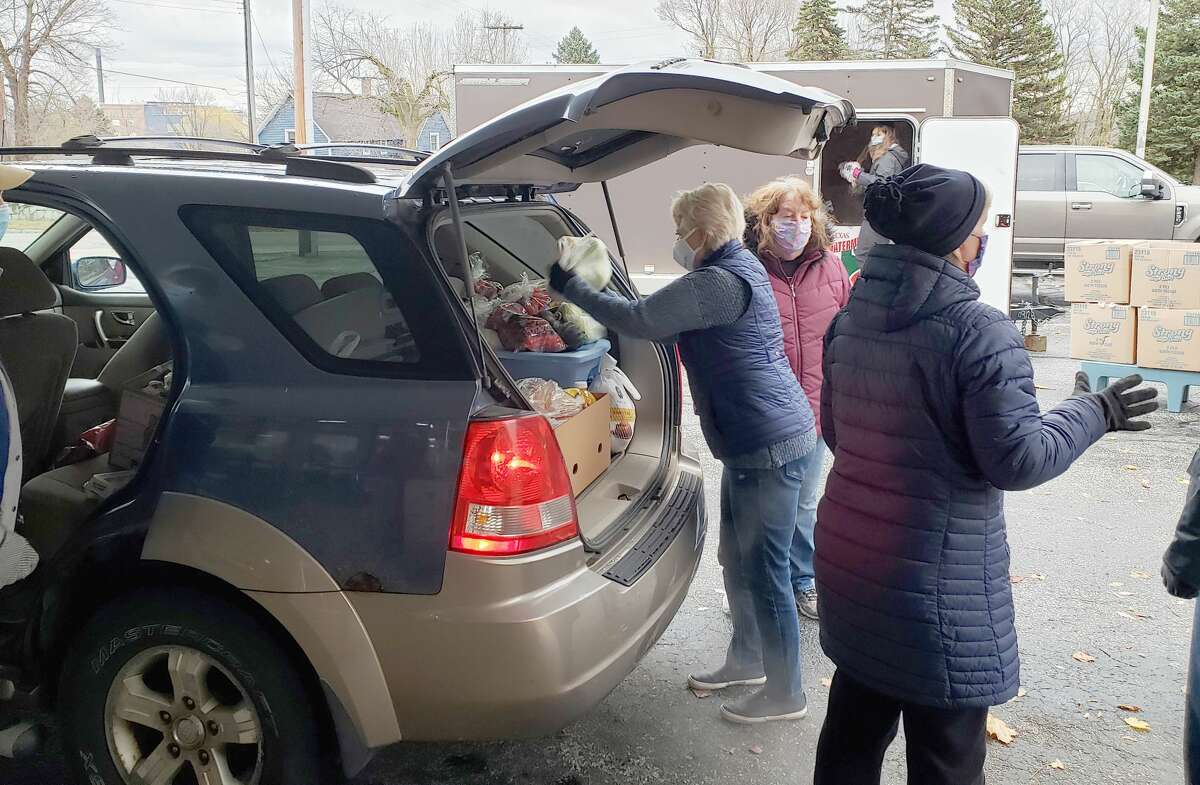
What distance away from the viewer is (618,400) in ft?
11.6

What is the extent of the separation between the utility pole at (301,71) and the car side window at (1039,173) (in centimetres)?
1219

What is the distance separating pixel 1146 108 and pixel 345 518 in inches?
1129

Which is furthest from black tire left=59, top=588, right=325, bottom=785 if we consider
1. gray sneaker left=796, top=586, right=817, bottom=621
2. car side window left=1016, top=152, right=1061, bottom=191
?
car side window left=1016, top=152, right=1061, bottom=191

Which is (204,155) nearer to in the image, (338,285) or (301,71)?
(338,285)

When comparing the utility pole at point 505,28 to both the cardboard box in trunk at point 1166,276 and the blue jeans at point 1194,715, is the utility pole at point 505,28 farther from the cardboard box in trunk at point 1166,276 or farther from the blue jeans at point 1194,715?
the blue jeans at point 1194,715

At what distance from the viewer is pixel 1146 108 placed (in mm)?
25500

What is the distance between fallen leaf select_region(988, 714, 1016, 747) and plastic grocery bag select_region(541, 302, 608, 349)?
1904 millimetres

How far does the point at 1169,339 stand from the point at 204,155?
6.85 meters

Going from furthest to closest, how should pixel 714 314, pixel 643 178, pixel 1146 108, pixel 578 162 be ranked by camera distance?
pixel 1146 108 < pixel 643 178 < pixel 578 162 < pixel 714 314

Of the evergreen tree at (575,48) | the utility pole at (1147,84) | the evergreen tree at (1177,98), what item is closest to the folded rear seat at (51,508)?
the utility pole at (1147,84)

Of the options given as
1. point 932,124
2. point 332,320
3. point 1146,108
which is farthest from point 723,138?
point 1146,108

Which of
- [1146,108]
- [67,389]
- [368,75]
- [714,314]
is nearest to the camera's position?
[714,314]

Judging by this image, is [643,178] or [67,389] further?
[643,178]

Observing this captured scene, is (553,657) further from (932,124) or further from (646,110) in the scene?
(932,124)
